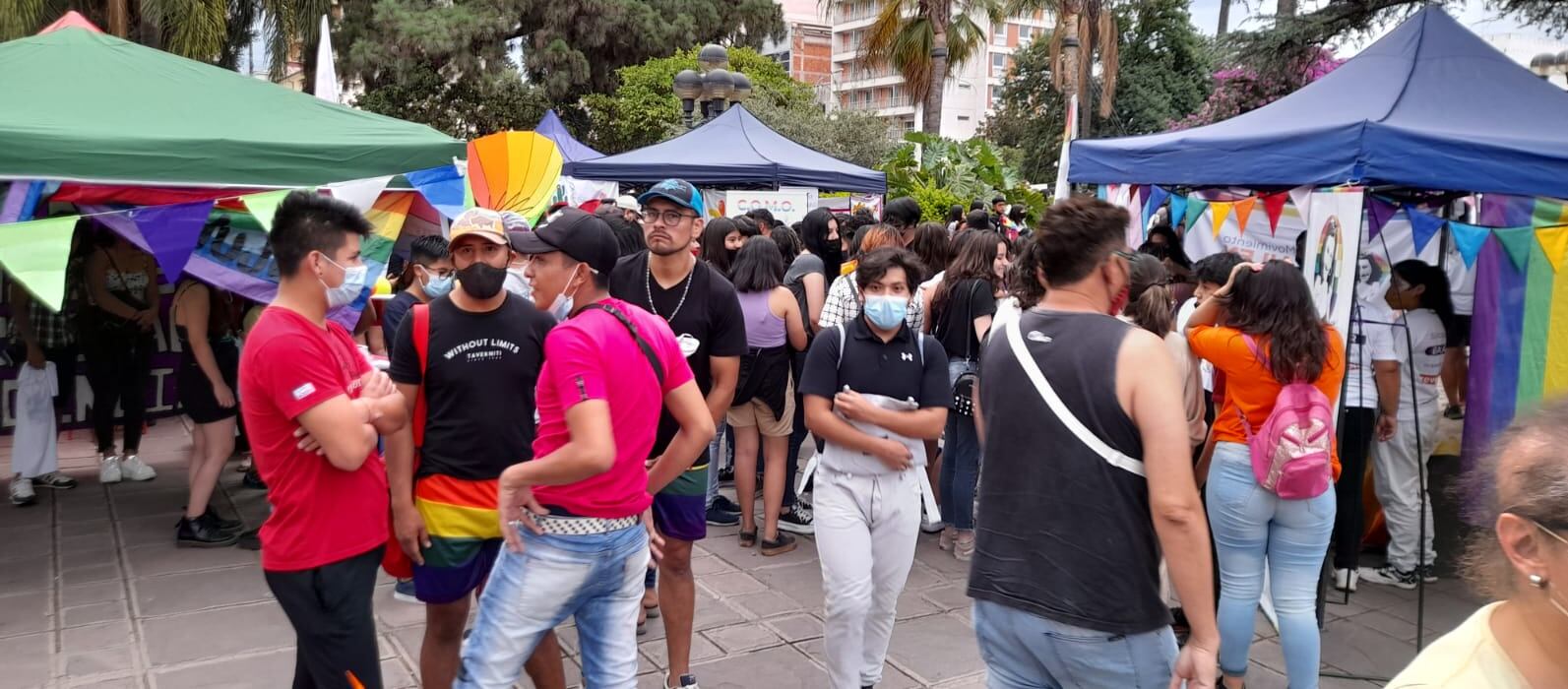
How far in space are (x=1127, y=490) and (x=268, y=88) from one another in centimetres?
645

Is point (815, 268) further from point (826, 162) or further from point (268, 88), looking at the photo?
point (826, 162)

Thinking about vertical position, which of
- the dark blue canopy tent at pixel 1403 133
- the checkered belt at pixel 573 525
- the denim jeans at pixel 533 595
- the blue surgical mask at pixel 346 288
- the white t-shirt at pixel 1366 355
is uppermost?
the dark blue canopy tent at pixel 1403 133

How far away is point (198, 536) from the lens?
581 centimetres

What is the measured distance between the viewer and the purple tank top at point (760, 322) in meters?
5.83

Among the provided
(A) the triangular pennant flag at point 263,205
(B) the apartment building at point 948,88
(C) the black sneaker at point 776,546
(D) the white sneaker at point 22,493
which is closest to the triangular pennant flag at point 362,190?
(A) the triangular pennant flag at point 263,205

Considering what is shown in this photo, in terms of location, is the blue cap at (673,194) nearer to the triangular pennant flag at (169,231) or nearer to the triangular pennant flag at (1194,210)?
the triangular pennant flag at (169,231)

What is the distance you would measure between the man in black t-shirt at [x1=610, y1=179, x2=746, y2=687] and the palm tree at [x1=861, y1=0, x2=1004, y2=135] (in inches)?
960

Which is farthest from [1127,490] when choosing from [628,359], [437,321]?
[437,321]

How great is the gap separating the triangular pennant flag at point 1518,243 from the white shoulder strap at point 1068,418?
→ 3530 millimetres

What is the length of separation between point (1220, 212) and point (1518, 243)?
1.82 metres

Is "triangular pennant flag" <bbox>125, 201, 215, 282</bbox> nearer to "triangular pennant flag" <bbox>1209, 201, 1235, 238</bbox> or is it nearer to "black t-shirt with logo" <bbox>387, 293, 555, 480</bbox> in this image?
"black t-shirt with logo" <bbox>387, 293, 555, 480</bbox>

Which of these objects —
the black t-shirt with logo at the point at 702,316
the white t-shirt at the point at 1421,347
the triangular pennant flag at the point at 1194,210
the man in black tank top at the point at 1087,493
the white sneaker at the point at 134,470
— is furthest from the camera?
the white sneaker at the point at 134,470

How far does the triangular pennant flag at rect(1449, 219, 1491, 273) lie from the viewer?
4777 mm

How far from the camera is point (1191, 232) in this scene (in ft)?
22.7
